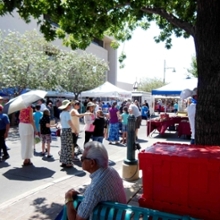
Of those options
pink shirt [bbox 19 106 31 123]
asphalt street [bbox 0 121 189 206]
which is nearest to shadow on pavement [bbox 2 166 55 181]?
asphalt street [bbox 0 121 189 206]

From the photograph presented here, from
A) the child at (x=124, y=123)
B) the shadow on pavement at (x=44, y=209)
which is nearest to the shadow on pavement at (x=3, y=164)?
the shadow on pavement at (x=44, y=209)

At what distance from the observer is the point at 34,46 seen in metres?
19.6

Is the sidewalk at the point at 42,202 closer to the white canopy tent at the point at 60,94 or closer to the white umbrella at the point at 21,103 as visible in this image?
the white umbrella at the point at 21,103

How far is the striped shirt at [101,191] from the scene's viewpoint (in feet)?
7.76

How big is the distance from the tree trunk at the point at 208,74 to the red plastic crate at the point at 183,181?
122cm

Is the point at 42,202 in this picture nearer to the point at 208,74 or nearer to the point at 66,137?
the point at 66,137

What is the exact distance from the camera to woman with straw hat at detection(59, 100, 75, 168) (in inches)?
281

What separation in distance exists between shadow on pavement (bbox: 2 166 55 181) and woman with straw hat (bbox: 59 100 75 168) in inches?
20.6

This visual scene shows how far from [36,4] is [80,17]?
4.10ft

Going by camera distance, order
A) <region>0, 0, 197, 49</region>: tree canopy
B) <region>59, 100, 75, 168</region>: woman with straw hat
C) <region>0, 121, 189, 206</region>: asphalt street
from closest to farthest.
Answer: <region>0, 121, 189, 206</region>: asphalt street < <region>0, 0, 197, 49</region>: tree canopy < <region>59, 100, 75, 168</region>: woman with straw hat

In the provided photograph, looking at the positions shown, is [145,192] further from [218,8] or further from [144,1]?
[144,1]

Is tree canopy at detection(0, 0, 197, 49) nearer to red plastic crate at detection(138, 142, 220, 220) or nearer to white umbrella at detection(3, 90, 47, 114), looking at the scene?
white umbrella at detection(3, 90, 47, 114)

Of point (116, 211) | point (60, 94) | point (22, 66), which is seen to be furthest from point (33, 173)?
point (60, 94)

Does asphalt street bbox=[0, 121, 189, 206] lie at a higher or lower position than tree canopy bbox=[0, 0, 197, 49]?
lower
